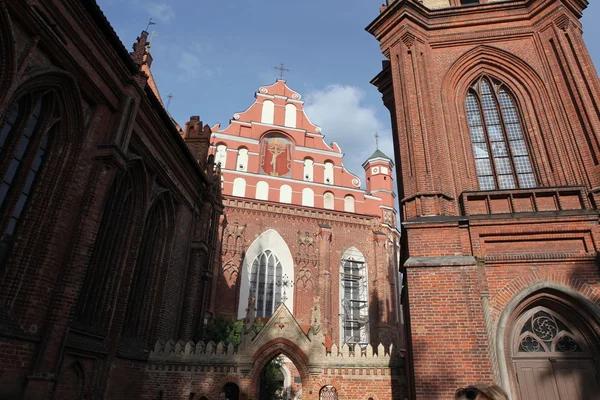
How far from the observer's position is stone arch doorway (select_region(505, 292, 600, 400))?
8.10 metres

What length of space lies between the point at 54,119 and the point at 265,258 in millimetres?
15763

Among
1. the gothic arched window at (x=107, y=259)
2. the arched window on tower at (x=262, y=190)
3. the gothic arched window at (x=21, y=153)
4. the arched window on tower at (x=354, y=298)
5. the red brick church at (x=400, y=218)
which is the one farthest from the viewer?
the arched window on tower at (x=262, y=190)

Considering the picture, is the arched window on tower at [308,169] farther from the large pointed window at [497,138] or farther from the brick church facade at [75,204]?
the large pointed window at [497,138]

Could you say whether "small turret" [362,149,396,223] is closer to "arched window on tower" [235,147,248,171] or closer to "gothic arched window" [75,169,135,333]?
"arched window on tower" [235,147,248,171]

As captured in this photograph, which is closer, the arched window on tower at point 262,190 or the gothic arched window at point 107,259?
the gothic arched window at point 107,259

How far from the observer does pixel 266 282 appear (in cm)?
2294

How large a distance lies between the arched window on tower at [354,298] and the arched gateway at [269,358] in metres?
11.3

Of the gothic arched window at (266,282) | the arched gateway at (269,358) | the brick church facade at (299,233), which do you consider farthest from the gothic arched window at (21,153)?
the gothic arched window at (266,282)

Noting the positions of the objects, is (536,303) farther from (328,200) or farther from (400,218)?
(328,200)

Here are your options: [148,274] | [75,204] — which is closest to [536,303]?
[75,204]

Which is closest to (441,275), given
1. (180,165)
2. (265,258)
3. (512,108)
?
(512,108)

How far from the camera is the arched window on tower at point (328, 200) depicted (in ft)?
85.3

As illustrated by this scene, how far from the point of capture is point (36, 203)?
8305 mm

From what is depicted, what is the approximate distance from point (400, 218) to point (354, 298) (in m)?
14.5
